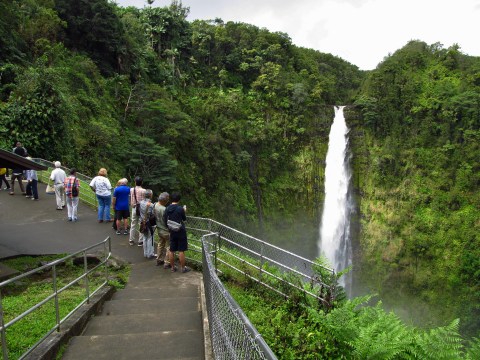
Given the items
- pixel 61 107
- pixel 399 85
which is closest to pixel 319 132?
pixel 399 85

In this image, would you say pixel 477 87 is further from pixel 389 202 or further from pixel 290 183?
pixel 290 183

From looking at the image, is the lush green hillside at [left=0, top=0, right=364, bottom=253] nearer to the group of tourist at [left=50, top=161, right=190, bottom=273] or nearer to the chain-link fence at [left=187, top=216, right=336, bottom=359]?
the group of tourist at [left=50, top=161, right=190, bottom=273]

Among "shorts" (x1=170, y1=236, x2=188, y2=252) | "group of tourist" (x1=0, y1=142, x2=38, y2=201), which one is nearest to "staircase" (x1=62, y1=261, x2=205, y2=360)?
"shorts" (x1=170, y1=236, x2=188, y2=252)

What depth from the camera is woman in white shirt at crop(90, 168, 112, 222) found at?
10.5 meters

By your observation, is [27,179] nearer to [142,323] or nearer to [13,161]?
[13,161]

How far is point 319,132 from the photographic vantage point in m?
34.5

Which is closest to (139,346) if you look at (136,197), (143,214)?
(143,214)

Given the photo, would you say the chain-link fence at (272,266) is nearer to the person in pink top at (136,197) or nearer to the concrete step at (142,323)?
the person in pink top at (136,197)

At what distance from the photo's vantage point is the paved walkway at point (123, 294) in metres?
4.23

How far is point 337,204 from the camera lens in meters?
32.8

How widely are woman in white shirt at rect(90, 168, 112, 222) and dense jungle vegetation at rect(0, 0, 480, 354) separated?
7.14 m

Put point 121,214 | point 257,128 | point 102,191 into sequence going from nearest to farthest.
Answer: point 121,214 → point 102,191 → point 257,128

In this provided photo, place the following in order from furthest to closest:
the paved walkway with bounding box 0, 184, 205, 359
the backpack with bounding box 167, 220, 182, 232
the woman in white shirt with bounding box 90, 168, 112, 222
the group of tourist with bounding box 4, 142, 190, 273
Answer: the woman in white shirt with bounding box 90, 168, 112, 222
the group of tourist with bounding box 4, 142, 190, 273
the backpack with bounding box 167, 220, 182, 232
the paved walkway with bounding box 0, 184, 205, 359

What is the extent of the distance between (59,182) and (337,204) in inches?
1002
